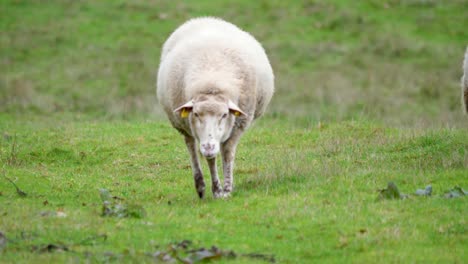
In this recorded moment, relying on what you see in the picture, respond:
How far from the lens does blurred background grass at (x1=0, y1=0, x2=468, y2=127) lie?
20766mm

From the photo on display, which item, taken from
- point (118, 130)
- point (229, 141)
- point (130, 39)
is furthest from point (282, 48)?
point (229, 141)

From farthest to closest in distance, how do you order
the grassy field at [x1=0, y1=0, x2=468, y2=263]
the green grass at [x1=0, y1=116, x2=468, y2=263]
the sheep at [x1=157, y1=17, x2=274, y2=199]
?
the sheep at [x1=157, y1=17, x2=274, y2=199], the grassy field at [x1=0, y1=0, x2=468, y2=263], the green grass at [x1=0, y1=116, x2=468, y2=263]

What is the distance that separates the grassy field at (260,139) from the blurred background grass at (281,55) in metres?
0.08

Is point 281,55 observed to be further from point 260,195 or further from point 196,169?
point 260,195

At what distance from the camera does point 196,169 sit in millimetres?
10398

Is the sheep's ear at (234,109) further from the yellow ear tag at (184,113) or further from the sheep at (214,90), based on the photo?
the yellow ear tag at (184,113)

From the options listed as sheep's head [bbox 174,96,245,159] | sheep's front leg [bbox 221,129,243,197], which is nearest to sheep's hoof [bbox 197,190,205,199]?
sheep's front leg [bbox 221,129,243,197]

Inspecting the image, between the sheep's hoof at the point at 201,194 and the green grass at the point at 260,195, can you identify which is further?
the sheep's hoof at the point at 201,194

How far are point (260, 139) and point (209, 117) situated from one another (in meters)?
5.60

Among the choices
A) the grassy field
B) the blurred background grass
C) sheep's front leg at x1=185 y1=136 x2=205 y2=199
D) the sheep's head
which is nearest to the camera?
the grassy field

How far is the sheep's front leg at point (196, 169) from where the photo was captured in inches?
404

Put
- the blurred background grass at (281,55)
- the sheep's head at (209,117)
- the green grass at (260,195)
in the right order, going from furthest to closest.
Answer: the blurred background grass at (281,55), the sheep's head at (209,117), the green grass at (260,195)

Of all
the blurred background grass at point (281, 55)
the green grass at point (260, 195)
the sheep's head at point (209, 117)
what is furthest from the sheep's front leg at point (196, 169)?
the blurred background grass at point (281, 55)

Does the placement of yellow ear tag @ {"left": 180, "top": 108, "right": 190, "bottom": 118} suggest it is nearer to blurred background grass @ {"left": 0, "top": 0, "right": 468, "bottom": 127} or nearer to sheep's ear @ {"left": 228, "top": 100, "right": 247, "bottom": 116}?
sheep's ear @ {"left": 228, "top": 100, "right": 247, "bottom": 116}
